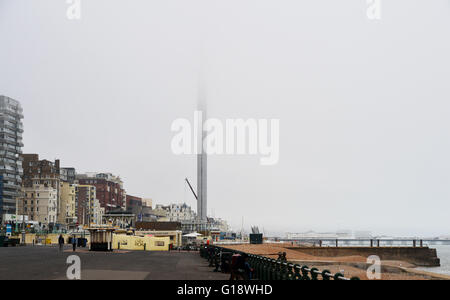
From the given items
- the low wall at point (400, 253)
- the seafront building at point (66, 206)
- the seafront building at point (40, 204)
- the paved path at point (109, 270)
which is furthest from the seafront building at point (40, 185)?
the paved path at point (109, 270)

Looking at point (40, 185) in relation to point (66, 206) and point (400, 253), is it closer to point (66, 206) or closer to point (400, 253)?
point (66, 206)

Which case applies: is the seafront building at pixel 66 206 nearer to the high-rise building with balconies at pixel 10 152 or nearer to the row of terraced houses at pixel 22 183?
the row of terraced houses at pixel 22 183

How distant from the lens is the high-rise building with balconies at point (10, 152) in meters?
169

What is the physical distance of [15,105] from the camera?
188 m

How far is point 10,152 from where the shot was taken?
178875 mm

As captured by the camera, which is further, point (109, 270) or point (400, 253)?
point (400, 253)

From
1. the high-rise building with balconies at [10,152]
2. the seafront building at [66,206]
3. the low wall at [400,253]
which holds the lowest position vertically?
the low wall at [400,253]

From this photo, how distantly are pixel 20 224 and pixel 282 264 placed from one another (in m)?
158

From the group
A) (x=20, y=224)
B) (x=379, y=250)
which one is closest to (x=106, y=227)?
(x=379, y=250)

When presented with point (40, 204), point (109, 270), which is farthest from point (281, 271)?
point (40, 204)

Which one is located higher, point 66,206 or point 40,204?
point 40,204

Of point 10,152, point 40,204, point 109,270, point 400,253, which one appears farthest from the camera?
→ point 10,152

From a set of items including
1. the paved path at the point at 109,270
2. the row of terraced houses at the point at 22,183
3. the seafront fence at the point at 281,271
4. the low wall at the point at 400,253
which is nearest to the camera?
the seafront fence at the point at 281,271

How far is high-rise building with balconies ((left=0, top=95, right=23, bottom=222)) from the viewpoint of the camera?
169m
